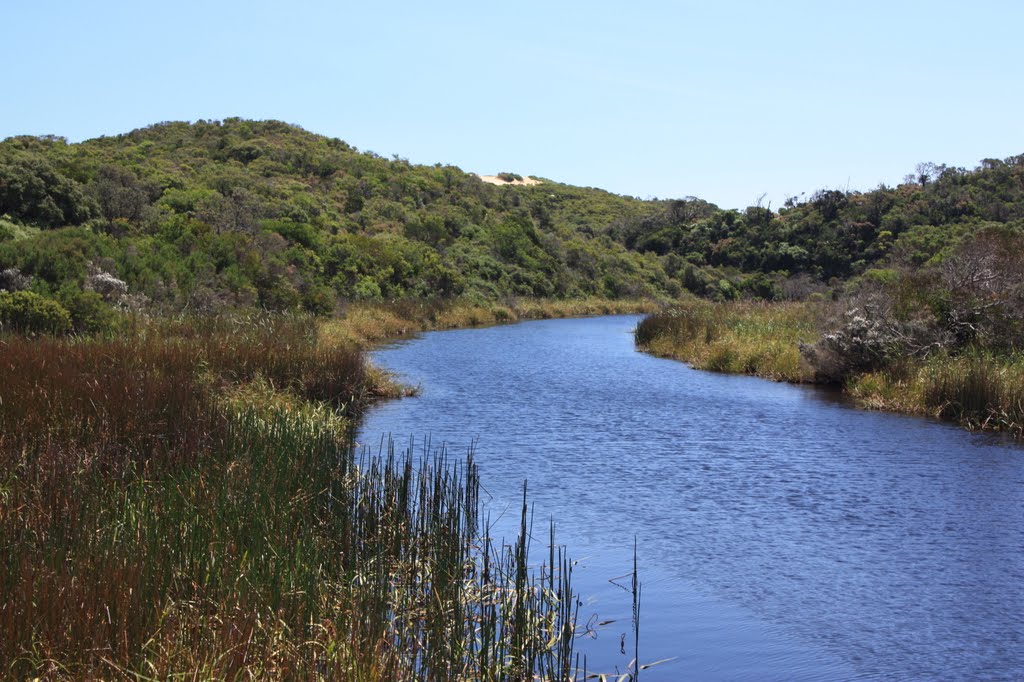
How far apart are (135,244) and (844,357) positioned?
20.2 metres

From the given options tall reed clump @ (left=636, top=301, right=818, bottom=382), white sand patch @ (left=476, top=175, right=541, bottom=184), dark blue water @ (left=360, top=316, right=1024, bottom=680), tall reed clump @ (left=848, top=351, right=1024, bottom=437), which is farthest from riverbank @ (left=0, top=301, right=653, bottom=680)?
white sand patch @ (left=476, top=175, right=541, bottom=184)

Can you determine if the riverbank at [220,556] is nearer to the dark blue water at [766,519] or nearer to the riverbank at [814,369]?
the dark blue water at [766,519]

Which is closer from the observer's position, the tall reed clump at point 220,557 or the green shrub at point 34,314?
the tall reed clump at point 220,557

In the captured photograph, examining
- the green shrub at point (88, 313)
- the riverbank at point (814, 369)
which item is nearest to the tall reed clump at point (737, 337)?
the riverbank at point (814, 369)

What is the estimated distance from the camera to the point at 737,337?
31.1 metres

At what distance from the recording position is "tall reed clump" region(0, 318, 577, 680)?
5.35 meters

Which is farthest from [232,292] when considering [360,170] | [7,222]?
[360,170]

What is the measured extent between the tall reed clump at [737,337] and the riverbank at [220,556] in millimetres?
18389

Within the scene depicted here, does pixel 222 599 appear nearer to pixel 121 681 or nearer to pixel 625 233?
pixel 121 681

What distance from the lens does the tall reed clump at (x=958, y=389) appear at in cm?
1811

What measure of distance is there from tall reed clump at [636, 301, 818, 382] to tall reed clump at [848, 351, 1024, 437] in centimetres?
432

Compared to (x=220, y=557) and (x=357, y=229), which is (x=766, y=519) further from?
(x=357, y=229)

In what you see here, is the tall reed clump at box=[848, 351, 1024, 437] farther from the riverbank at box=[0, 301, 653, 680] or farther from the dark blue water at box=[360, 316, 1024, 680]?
the riverbank at box=[0, 301, 653, 680]

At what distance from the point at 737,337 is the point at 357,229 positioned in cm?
3378
